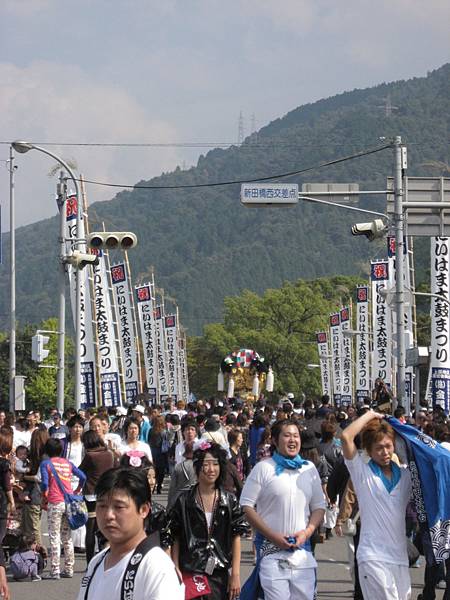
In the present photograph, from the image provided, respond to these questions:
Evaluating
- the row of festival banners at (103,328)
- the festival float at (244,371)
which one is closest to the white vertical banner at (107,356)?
the row of festival banners at (103,328)

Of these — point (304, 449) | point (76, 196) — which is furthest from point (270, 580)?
point (76, 196)

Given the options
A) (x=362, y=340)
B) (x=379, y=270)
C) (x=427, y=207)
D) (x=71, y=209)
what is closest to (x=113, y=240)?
(x=71, y=209)

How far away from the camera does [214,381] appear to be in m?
101

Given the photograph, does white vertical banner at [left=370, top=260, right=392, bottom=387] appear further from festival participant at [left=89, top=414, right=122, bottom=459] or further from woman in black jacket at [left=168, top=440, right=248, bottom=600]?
woman in black jacket at [left=168, top=440, right=248, bottom=600]

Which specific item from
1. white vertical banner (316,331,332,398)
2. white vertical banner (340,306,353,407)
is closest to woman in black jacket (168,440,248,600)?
white vertical banner (340,306,353,407)

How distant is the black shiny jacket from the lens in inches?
313

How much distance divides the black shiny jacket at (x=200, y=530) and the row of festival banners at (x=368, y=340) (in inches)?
623

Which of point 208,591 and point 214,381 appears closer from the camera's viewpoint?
point 208,591

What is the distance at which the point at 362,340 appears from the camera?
54.8 m

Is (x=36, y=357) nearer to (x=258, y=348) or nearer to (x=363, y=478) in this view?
(x=363, y=478)

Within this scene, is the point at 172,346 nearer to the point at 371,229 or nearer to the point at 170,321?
the point at 170,321

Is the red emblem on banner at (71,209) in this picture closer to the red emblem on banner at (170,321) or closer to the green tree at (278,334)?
the red emblem on banner at (170,321)

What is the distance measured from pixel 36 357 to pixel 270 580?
23.6 m

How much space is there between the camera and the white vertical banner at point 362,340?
1932 inches
